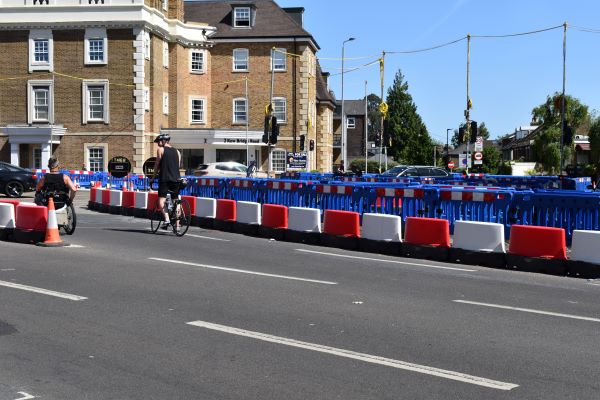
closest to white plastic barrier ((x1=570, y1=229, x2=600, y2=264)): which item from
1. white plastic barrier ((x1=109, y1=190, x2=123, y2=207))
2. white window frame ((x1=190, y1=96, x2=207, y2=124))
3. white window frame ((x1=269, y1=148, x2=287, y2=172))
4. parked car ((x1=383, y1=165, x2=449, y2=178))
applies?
white plastic barrier ((x1=109, y1=190, x2=123, y2=207))

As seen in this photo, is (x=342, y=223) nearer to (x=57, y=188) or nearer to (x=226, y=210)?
(x=226, y=210)

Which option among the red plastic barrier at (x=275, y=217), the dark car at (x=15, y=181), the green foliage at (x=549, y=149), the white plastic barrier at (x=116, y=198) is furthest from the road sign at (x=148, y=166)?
the green foliage at (x=549, y=149)

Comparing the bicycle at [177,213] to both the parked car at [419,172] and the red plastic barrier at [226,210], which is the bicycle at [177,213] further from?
the parked car at [419,172]

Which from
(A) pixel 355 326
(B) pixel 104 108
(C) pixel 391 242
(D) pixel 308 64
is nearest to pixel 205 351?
(A) pixel 355 326

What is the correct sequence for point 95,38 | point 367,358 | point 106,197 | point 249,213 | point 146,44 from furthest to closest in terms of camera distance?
point 146,44 → point 95,38 → point 106,197 → point 249,213 → point 367,358

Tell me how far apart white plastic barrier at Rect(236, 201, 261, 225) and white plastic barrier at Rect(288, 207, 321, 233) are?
1.10 m

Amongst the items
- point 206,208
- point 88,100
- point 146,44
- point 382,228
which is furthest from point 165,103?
point 382,228

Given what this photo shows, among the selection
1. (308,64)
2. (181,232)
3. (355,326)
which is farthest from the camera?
(308,64)

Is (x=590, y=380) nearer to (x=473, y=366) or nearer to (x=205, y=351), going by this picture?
(x=473, y=366)

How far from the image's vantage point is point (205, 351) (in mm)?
6738

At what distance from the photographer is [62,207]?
1605cm

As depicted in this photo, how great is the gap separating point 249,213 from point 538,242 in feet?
23.6

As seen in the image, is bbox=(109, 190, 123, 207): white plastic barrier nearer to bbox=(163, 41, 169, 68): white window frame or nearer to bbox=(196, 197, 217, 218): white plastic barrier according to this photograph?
bbox=(196, 197, 217, 218): white plastic barrier

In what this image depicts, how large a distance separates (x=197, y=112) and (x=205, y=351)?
167 ft
